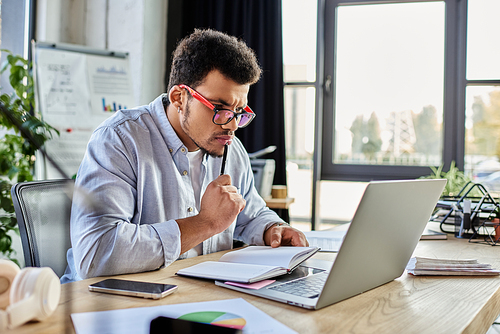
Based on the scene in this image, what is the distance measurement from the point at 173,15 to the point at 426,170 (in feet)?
7.78

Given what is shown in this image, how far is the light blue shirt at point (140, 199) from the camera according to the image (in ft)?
3.36

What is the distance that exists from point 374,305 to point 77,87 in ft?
8.60

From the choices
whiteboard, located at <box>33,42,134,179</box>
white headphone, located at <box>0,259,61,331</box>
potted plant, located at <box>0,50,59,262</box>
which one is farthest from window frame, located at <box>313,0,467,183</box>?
white headphone, located at <box>0,259,61,331</box>

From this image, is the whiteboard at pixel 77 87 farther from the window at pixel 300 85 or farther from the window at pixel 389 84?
the window at pixel 389 84

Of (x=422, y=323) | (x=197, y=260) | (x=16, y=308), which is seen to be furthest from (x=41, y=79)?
(x=422, y=323)

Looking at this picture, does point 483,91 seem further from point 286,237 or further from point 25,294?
point 25,294

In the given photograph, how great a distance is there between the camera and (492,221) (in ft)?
5.50

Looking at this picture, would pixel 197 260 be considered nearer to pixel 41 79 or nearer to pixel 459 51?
pixel 41 79

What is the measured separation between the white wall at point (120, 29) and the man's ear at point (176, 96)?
77.8 inches

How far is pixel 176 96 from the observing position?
1.42m


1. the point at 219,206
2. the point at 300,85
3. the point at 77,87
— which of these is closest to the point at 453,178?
the point at 300,85

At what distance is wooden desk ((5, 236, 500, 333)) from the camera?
68 cm

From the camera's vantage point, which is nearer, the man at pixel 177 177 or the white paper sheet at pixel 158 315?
the white paper sheet at pixel 158 315

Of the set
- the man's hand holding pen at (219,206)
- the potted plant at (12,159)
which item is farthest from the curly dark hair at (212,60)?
the potted plant at (12,159)
